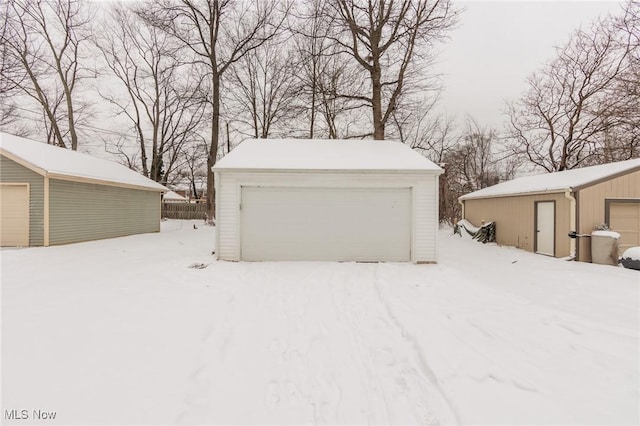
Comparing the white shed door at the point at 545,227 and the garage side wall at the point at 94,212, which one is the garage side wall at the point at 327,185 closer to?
the white shed door at the point at 545,227

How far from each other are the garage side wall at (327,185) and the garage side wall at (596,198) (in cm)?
515

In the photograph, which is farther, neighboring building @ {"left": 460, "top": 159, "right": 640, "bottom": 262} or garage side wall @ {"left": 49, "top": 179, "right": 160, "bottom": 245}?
garage side wall @ {"left": 49, "top": 179, "right": 160, "bottom": 245}

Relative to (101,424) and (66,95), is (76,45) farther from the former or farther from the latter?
(101,424)

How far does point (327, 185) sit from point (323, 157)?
109cm

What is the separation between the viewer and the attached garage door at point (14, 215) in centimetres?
882

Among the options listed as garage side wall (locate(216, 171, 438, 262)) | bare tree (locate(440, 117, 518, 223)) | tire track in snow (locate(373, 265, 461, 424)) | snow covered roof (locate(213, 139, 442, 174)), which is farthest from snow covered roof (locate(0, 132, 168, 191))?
bare tree (locate(440, 117, 518, 223))

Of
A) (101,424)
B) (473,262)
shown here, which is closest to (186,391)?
(101,424)

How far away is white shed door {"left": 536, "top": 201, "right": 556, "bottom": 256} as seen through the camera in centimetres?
917

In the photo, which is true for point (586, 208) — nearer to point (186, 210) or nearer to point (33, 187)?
point (33, 187)

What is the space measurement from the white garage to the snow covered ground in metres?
1.71

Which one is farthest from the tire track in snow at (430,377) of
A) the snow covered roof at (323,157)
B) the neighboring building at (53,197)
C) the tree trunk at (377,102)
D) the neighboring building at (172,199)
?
the neighboring building at (172,199)

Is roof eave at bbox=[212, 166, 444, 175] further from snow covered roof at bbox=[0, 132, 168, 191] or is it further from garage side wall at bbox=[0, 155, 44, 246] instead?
garage side wall at bbox=[0, 155, 44, 246]

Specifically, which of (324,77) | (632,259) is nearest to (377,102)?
(324,77)

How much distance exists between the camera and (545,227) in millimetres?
9516
